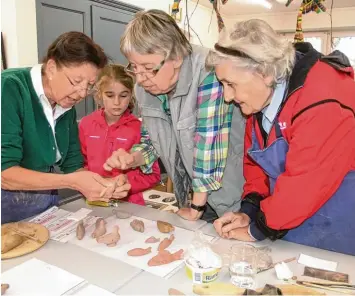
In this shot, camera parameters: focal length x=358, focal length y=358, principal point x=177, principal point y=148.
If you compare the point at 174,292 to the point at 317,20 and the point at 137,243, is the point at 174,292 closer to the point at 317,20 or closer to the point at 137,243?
the point at 137,243

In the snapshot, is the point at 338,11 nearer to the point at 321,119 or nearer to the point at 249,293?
the point at 321,119

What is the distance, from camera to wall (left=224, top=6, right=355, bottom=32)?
19.0 feet

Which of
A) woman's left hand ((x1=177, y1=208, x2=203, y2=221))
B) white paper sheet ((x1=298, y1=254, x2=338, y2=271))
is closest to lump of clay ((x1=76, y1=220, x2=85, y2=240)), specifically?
woman's left hand ((x1=177, y1=208, x2=203, y2=221))

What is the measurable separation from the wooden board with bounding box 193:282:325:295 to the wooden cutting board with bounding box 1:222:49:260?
22.1 inches

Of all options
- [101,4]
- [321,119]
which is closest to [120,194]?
[321,119]

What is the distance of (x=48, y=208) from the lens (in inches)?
60.9

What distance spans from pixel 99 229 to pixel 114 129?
2.75ft

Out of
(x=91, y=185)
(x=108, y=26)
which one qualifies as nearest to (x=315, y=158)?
(x=91, y=185)

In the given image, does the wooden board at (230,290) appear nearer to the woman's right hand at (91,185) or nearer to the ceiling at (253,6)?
the woman's right hand at (91,185)

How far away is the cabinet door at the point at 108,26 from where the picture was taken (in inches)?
143

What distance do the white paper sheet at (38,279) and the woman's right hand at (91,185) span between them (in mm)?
316

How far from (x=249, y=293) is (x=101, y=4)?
11.3 feet

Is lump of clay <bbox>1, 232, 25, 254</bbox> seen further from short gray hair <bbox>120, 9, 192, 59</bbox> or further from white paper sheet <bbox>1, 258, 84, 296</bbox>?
short gray hair <bbox>120, 9, 192, 59</bbox>

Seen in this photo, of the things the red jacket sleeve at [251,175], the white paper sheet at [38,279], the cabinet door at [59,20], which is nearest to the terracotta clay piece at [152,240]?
the white paper sheet at [38,279]
